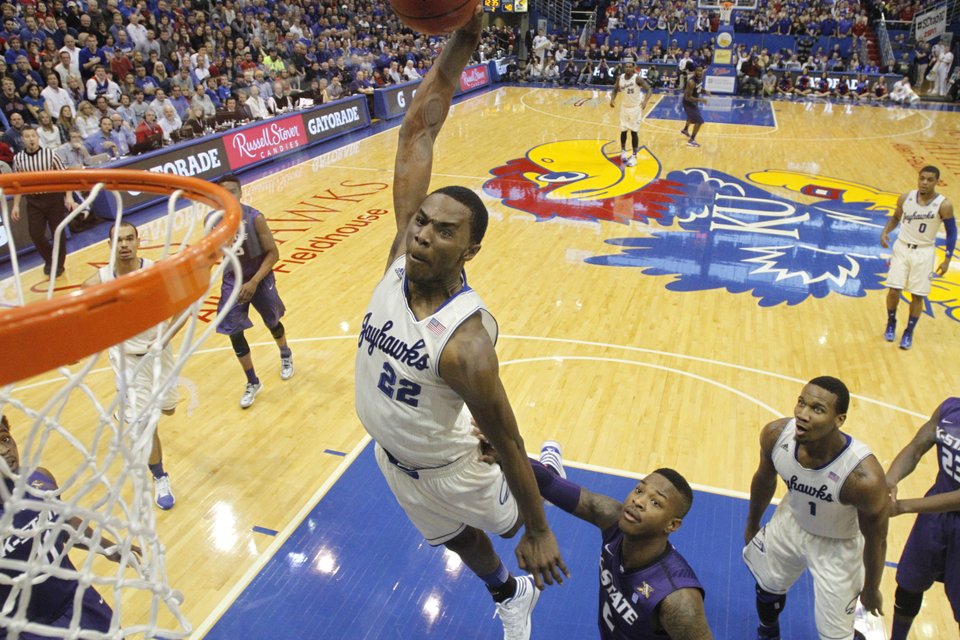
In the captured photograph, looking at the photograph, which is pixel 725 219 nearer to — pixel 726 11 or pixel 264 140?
pixel 264 140

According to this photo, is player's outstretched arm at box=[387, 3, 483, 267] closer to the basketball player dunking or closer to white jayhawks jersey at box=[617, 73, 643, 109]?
white jayhawks jersey at box=[617, 73, 643, 109]

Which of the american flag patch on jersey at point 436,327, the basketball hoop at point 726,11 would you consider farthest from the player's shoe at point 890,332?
the basketball hoop at point 726,11

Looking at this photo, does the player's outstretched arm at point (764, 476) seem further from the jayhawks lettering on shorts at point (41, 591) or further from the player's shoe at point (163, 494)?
the player's shoe at point (163, 494)

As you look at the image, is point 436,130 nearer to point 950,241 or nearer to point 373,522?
point 373,522

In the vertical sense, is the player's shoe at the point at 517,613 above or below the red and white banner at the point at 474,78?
below

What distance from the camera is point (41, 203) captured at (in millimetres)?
7789

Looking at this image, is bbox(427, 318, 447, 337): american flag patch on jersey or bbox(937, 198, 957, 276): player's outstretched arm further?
bbox(937, 198, 957, 276): player's outstretched arm

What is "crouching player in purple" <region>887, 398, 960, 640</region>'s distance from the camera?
3029 mm

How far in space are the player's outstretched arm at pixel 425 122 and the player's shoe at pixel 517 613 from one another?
1.85m

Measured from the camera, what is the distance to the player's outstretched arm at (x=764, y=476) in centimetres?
320

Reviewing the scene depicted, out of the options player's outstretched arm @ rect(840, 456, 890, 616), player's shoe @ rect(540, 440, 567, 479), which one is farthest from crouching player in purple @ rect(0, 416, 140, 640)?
player's outstretched arm @ rect(840, 456, 890, 616)

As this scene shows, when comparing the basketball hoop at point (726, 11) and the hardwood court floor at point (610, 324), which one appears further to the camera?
the basketball hoop at point (726, 11)

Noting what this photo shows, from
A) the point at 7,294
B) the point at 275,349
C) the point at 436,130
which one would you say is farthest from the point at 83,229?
the point at 436,130

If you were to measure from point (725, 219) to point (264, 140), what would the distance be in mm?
8152
